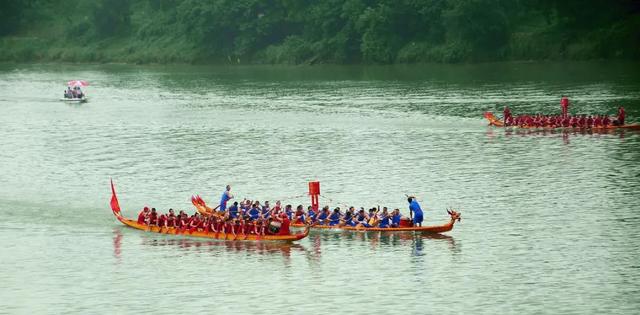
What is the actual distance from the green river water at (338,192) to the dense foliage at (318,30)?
668 cm

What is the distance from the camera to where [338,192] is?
54.4 m

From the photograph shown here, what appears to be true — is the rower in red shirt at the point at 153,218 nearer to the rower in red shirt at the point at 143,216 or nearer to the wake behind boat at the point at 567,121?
the rower in red shirt at the point at 143,216

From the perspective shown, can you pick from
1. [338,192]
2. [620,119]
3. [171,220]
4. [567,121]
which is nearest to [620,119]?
[620,119]

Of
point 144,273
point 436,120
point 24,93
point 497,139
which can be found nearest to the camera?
point 144,273

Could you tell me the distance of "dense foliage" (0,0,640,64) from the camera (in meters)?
107

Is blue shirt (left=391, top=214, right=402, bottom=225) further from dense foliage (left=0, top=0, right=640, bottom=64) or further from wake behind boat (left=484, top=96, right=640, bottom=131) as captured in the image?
dense foliage (left=0, top=0, right=640, bottom=64)

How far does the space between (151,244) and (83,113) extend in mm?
48811

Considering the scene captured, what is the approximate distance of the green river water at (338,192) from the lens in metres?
38.4

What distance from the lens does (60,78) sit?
12512cm

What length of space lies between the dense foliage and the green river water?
6.68 m

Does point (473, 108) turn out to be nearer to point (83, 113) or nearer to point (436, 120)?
point (436, 120)

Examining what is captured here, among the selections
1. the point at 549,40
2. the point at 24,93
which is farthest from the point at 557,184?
the point at 24,93

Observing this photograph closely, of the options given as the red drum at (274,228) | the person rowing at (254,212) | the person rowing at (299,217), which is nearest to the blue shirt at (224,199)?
the person rowing at (254,212)

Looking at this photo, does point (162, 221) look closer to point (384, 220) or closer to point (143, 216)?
point (143, 216)
